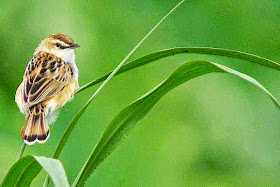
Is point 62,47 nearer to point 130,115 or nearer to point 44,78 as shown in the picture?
point 44,78

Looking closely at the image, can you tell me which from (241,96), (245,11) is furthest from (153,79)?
(245,11)

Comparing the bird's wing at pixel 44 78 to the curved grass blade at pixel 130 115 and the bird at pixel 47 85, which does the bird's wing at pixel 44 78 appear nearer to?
the bird at pixel 47 85

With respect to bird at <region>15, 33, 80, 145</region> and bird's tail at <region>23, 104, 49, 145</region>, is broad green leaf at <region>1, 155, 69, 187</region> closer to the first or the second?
bird's tail at <region>23, 104, 49, 145</region>

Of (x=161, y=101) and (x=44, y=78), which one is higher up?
(x=161, y=101)

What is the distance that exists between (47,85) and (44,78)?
0.22 feet

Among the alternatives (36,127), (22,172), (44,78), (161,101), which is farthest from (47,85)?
(22,172)

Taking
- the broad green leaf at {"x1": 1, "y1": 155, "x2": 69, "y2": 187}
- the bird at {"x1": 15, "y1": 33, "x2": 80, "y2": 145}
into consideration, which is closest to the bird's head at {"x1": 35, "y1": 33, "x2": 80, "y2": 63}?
the bird at {"x1": 15, "y1": 33, "x2": 80, "y2": 145}

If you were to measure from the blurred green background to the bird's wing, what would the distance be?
0.74 meters

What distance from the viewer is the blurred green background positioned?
4.82 metres

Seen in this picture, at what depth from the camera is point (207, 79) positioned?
515 centimetres

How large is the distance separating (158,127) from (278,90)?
825mm

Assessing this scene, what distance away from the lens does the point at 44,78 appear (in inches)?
147

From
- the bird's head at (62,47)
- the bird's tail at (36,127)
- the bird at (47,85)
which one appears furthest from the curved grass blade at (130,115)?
the bird's head at (62,47)

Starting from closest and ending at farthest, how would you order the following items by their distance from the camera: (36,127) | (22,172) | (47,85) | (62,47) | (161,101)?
(22,172), (36,127), (47,85), (62,47), (161,101)
